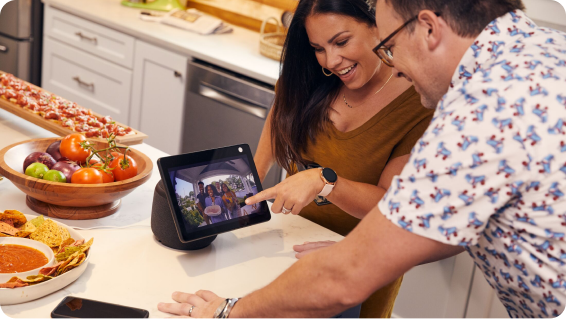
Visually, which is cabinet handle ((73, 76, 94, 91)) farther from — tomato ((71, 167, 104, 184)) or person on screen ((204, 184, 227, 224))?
person on screen ((204, 184, 227, 224))

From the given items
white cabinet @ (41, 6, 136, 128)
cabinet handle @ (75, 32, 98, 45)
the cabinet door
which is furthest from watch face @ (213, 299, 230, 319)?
cabinet handle @ (75, 32, 98, 45)

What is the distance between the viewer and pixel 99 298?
1.05m

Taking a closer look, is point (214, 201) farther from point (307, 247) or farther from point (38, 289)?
point (38, 289)

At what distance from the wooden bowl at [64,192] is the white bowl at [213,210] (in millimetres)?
222

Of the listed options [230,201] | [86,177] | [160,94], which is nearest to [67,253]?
[86,177]

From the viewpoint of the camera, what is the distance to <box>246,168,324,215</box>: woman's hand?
1.29 metres

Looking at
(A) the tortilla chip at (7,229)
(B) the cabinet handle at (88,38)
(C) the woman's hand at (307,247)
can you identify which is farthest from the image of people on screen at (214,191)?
(B) the cabinet handle at (88,38)

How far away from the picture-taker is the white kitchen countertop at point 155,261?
1068mm

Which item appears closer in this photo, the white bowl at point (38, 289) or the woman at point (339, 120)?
the white bowl at point (38, 289)

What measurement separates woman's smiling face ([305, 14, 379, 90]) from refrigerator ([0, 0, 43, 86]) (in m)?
2.87

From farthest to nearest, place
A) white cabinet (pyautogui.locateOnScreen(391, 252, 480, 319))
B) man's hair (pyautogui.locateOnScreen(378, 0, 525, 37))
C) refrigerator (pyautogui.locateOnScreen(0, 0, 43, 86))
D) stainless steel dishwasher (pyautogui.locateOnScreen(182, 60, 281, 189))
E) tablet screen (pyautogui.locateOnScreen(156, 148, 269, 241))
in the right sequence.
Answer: refrigerator (pyautogui.locateOnScreen(0, 0, 43, 86))
stainless steel dishwasher (pyautogui.locateOnScreen(182, 60, 281, 189))
white cabinet (pyautogui.locateOnScreen(391, 252, 480, 319))
tablet screen (pyautogui.locateOnScreen(156, 148, 269, 241))
man's hair (pyautogui.locateOnScreen(378, 0, 525, 37))

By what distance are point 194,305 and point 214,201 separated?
26 cm

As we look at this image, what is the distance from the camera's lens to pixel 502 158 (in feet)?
2.37

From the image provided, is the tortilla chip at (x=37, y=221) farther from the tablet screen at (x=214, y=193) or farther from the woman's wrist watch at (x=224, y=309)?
the woman's wrist watch at (x=224, y=309)
